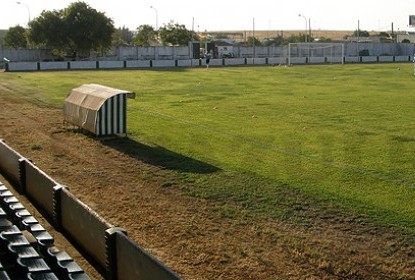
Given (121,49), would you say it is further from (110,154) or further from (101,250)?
(101,250)

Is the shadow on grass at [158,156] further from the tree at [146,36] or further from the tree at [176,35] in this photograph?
the tree at [146,36]

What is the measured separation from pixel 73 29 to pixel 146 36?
38.1 meters

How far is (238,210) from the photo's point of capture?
10.4 m

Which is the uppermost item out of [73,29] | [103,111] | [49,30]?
[73,29]

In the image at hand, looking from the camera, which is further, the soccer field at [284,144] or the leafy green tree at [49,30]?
the leafy green tree at [49,30]

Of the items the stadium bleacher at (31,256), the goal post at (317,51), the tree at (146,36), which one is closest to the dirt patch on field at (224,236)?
the stadium bleacher at (31,256)

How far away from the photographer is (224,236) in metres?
9.16

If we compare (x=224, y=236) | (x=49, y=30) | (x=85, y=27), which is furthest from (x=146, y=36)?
(x=224, y=236)

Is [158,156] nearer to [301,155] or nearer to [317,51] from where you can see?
[301,155]

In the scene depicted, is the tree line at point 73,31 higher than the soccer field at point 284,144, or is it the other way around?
the tree line at point 73,31

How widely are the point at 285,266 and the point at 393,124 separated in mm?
13210

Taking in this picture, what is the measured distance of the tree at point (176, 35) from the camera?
3932 inches

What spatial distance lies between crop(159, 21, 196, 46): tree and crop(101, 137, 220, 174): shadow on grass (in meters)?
83.2

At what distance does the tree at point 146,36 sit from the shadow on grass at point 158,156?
95.0m
